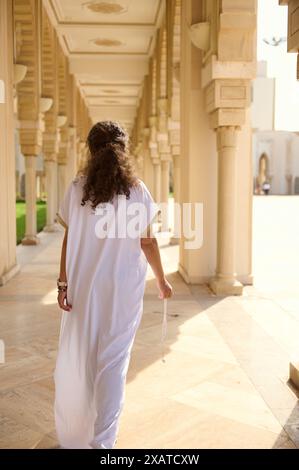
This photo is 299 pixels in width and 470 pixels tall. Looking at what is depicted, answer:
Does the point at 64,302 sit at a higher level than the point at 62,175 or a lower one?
lower

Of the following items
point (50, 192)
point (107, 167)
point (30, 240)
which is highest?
point (107, 167)

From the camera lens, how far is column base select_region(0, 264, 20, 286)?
711 cm

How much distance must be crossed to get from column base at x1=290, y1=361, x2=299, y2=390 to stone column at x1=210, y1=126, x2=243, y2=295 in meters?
2.88

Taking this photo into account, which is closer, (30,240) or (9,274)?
(9,274)

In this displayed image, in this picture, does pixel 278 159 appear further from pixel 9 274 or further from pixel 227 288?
pixel 227 288

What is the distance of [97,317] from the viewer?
2523 mm

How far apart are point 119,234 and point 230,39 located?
4.39 m

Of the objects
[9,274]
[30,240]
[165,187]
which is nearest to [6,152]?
[9,274]

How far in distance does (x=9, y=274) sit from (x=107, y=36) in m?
7.91

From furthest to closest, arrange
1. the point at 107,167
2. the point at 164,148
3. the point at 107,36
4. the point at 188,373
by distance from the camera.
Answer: the point at 107,36, the point at 164,148, the point at 188,373, the point at 107,167

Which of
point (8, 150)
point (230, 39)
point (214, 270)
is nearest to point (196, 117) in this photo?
point (230, 39)

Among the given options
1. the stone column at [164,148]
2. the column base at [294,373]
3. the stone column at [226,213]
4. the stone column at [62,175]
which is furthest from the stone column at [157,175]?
the column base at [294,373]

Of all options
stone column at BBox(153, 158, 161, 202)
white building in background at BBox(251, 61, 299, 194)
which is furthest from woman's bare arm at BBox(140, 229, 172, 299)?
white building in background at BBox(251, 61, 299, 194)
